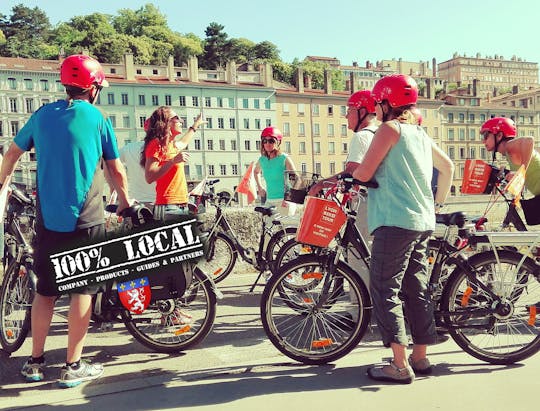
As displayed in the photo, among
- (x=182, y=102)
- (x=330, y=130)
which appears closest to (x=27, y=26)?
(x=182, y=102)

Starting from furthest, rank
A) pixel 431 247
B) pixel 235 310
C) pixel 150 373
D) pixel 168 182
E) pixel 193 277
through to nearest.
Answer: pixel 235 310
pixel 168 182
pixel 431 247
pixel 193 277
pixel 150 373

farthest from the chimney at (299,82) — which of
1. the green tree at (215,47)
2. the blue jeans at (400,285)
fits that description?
the blue jeans at (400,285)

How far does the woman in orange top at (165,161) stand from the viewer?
5.04 meters

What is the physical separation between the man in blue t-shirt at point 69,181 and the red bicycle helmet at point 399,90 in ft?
5.95

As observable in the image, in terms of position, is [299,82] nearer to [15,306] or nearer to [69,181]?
[15,306]

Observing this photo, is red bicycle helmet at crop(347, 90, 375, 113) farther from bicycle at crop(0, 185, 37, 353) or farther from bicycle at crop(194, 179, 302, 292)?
bicycle at crop(0, 185, 37, 353)

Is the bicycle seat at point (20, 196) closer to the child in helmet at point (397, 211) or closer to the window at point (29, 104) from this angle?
the child in helmet at point (397, 211)

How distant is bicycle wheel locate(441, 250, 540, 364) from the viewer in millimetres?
3957

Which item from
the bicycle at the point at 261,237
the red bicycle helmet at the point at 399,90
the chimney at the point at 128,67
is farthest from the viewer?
the chimney at the point at 128,67

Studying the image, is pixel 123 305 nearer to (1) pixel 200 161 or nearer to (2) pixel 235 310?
(2) pixel 235 310

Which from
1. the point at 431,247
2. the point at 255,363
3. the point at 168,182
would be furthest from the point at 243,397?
the point at 168,182

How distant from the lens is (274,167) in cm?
659

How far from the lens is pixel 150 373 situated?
3982 mm

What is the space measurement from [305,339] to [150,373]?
1.16 meters
